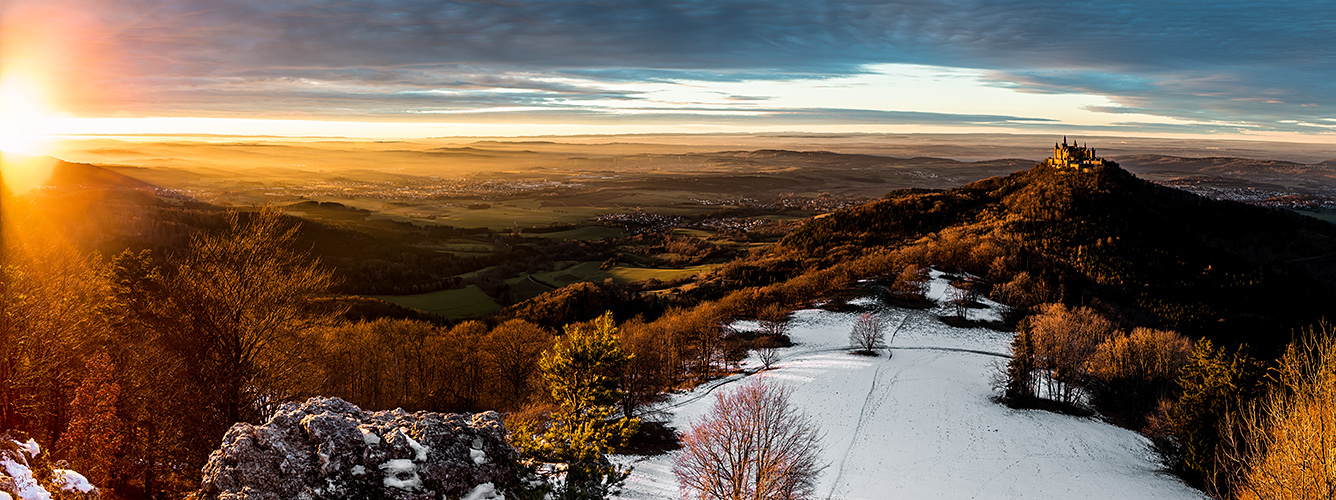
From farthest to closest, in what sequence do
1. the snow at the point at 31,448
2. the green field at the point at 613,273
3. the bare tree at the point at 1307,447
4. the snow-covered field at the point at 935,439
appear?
the green field at the point at 613,273
the snow-covered field at the point at 935,439
the bare tree at the point at 1307,447
the snow at the point at 31,448

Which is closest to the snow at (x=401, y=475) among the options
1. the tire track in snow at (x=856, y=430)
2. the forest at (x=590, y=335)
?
the forest at (x=590, y=335)

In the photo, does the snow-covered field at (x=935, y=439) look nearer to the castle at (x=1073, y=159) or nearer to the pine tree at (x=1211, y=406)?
the pine tree at (x=1211, y=406)

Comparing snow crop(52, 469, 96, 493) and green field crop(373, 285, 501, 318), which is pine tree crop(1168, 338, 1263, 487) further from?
green field crop(373, 285, 501, 318)

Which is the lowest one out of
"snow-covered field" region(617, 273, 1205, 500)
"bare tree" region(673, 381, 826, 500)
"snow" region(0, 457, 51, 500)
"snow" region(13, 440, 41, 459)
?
Answer: "snow-covered field" region(617, 273, 1205, 500)

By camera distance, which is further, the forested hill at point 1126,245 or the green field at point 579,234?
the green field at point 579,234

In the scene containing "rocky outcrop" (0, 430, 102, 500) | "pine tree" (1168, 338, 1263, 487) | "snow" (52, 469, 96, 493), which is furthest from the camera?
"pine tree" (1168, 338, 1263, 487)

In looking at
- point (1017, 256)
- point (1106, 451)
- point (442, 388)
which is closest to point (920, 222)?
point (1017, 256)

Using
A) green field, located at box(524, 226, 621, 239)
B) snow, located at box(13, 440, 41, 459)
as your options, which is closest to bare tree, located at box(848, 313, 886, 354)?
snow, located at box(13, 440, 41, 459)

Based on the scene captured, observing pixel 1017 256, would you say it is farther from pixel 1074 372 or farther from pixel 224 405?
pixel 224 405
